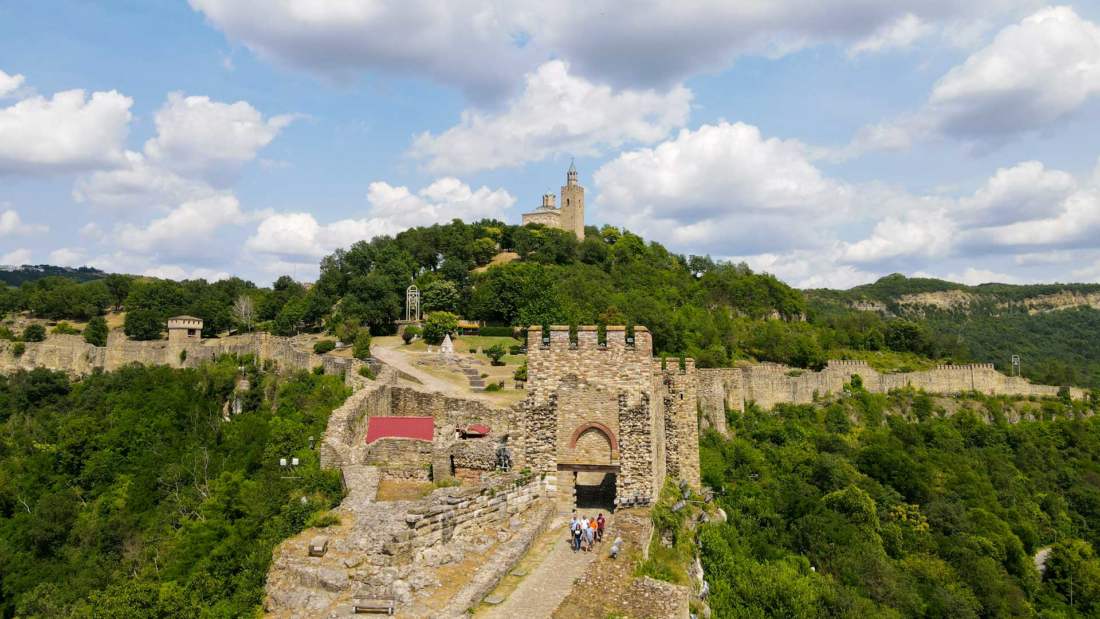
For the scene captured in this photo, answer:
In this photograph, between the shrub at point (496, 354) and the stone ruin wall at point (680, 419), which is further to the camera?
the shrub at point (496, 354)

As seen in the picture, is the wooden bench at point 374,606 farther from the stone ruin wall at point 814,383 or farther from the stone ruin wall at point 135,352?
the stone ruin wall at point 135,352

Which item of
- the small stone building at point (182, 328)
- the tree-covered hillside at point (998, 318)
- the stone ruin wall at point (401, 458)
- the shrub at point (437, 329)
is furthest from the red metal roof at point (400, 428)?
the tree-covered hillside at point (998, 318)

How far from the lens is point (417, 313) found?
5250 centimetres

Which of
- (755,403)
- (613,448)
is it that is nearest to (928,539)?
(755,403)

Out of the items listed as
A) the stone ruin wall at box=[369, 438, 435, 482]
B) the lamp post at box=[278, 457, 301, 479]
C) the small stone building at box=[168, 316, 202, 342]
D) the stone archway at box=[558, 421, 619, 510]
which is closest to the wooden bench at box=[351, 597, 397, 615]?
the stone archway at box=[558, 421, 619, 510]

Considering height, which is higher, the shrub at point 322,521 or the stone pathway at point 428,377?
the stone pathway at point 428,377

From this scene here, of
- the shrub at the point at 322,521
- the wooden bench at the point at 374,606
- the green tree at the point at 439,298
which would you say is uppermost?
the green tree at the point at 439,298

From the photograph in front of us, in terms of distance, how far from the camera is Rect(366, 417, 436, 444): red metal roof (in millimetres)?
15531

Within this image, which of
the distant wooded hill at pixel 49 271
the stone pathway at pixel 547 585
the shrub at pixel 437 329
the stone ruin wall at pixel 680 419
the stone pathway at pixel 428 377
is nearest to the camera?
the stone pathway at pixel 547 585

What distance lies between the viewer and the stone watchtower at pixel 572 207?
86438 millimetres

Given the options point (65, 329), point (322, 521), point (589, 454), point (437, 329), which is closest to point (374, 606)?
point (322, 521)

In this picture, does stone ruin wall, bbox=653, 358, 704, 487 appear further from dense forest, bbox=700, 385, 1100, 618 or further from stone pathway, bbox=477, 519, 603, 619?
stone pathway, bbox=477, 519, 603, 619

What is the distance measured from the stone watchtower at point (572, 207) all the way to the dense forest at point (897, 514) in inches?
1880

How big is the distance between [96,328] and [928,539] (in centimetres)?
5696
